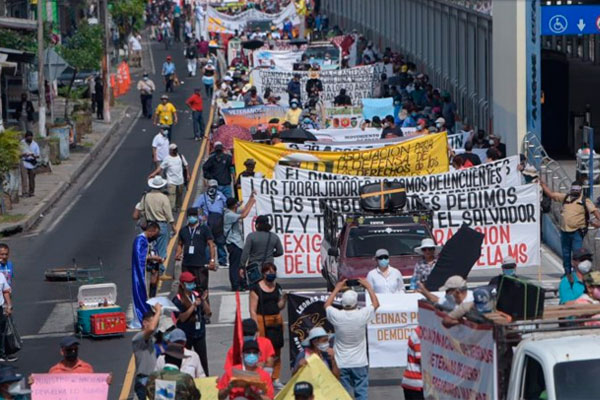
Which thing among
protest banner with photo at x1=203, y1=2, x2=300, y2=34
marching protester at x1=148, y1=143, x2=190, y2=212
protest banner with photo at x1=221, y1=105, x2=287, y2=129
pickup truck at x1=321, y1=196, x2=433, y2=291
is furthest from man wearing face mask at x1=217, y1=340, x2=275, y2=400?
protest banner with photo at x1=203, y1=2, x2=300, y2=34

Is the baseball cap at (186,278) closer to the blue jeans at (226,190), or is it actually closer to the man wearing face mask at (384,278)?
the man wearing face mask at (384,278)

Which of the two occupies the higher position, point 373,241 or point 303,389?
point 303,389

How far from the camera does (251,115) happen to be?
40.7 m

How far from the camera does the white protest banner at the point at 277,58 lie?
5497 cm

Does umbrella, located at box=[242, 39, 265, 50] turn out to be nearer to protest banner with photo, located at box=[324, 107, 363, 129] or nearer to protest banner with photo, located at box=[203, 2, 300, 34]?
protest banner with photo, located at box=[203, 2, 300, 34]

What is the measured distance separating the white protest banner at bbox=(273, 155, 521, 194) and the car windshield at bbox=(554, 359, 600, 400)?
1449 centimetres

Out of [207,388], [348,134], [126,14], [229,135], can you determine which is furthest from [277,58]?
[207,388]

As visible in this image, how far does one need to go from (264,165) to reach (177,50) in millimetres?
53255

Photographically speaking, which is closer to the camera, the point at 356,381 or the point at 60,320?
the point at 356,381

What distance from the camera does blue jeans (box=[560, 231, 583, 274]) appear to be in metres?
23.8

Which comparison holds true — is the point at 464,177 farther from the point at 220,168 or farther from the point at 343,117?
the point at 343,117

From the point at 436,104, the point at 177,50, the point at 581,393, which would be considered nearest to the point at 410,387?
the point at 581,393

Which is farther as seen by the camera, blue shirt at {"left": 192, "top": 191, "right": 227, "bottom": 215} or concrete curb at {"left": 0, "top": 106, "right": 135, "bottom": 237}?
concrete curb at {"left": 0, "top": 106, "right": 135, "bottom": 237}

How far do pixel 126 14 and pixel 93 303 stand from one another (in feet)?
175
